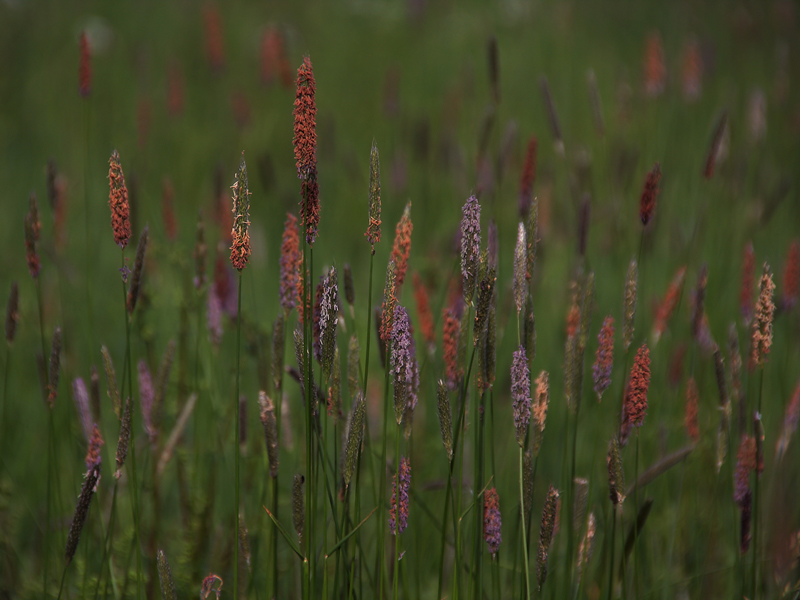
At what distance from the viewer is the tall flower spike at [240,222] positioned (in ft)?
2.80

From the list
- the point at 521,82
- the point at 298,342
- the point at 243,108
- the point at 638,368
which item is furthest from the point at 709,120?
the point at 298,342

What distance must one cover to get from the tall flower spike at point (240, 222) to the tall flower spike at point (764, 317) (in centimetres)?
80

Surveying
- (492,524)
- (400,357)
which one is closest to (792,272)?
(492,524)

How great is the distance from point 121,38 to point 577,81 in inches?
156

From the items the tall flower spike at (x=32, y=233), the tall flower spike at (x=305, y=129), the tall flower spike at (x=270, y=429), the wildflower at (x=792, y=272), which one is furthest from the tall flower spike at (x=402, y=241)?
the wildflower at (x=792, y=272)

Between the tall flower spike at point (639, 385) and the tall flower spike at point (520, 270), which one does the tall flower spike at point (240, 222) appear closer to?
the tall flower spike at point (520, 270)

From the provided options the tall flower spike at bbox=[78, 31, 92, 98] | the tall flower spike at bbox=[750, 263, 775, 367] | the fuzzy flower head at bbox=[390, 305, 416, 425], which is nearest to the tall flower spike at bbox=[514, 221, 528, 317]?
the fuzzy flower head at bbox=[390, 305, 416, 425]

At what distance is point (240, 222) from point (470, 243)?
0.31m

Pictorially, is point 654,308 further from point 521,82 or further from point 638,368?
point 521,82

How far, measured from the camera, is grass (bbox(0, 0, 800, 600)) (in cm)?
136

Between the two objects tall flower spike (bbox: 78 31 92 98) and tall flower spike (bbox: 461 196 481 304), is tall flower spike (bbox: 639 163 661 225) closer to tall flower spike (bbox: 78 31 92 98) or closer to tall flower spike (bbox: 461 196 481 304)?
tall flower spike (bbox: 461 196 481 304)

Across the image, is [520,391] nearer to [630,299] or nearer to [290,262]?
[630,299]

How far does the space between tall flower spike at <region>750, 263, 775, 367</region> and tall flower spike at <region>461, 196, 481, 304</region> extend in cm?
49

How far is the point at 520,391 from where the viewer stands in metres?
0.97
